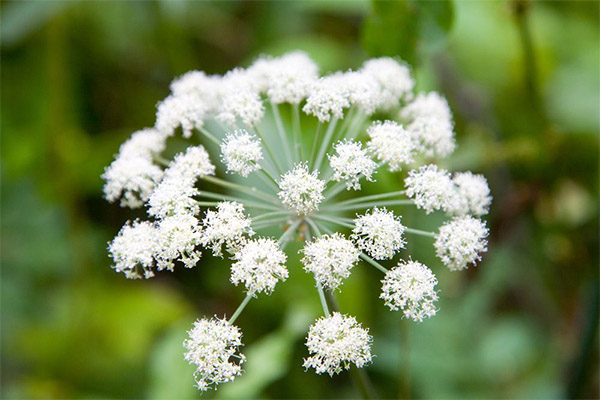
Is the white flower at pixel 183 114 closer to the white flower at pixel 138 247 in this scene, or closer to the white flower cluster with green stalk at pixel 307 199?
the white flower cluster with green stalk at pixel 307 199

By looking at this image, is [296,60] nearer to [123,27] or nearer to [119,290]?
[119,290]

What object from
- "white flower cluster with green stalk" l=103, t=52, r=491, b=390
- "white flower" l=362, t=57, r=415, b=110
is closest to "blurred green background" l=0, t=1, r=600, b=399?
"white flower" l=362, t=57, r=415, b=110

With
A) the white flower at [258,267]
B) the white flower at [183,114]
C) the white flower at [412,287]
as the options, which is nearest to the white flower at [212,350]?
the white flower at [258,267]

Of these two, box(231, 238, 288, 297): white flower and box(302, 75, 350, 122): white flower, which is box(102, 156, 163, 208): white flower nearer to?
box(231, 238, 288, 297): white flower

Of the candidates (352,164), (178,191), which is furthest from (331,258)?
(178,191)

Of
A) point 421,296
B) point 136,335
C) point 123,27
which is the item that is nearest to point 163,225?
point 421,296

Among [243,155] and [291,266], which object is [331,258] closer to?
[243,155]
